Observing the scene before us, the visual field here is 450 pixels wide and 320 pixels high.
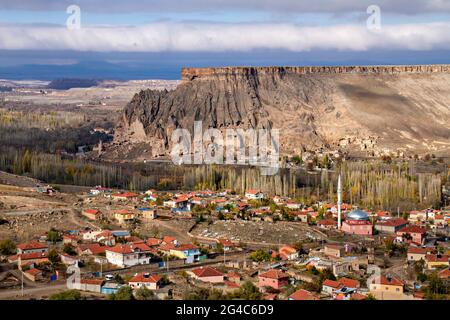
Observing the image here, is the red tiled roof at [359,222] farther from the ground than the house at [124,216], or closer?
closer

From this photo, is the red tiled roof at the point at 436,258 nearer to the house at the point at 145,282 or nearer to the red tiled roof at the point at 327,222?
the red tiled roof at the point at 327,222

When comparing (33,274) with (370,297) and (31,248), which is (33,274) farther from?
(370,297)

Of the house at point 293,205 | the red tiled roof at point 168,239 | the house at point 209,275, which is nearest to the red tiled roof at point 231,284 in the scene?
the house at point 209,275

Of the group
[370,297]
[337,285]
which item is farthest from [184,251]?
[370,297]

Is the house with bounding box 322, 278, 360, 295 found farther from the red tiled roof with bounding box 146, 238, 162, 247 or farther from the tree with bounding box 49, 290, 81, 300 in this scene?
the red tiled roof with bounding box 146, 238, 162, 247

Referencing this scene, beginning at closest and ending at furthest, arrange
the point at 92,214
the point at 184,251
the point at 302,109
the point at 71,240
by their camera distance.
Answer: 1. the point at 184,251
2. the point at 71,240
3. the point at 92,214
4. the point at 302,109

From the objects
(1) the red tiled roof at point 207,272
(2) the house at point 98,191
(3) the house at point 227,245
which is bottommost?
(3) the house at point 227,245

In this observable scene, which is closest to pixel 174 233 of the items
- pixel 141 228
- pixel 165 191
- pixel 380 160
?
pixel 141 228
